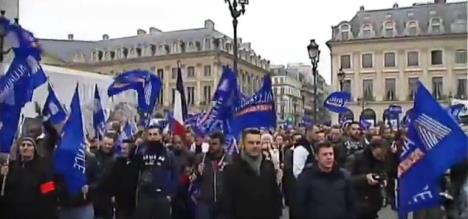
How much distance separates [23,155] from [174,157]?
2.73 metres

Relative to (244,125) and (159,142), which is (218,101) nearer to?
(244,125)

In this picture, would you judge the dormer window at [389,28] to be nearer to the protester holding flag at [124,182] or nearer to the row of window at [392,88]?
the row of window at [392,88]

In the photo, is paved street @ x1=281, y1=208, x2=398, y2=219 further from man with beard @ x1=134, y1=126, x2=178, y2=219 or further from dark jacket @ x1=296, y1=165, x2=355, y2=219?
dark jacket @ x1=296, y1=165, x2=355, y2=219

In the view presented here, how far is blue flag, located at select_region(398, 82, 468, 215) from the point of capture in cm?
566

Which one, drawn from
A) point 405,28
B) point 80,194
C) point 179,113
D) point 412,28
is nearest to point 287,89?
point 405,28

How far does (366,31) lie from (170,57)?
88.6 ft

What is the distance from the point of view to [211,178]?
916 cm

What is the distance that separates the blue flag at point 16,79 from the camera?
26.1ft

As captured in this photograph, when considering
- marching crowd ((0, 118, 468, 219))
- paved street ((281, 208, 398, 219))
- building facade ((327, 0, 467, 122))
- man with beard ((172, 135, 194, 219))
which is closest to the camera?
marching crowd ((0, 118, 468, 219))

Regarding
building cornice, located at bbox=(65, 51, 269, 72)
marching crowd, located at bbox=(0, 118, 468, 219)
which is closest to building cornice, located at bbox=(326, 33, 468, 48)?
building cornice, located at bbox=(65, 51, 269, 72)

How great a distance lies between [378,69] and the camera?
81625 millimetres

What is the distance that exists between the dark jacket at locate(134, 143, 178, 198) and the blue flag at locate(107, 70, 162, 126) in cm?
336

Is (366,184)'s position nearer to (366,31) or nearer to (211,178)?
(211,178)

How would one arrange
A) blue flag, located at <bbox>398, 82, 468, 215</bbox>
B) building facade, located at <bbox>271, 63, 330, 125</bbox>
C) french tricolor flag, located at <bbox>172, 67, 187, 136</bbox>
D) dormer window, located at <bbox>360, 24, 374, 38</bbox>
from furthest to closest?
building facade, located at <bbox>271, 63, 330, 125</bbox> < dormer window, located at <bbox>360, 24, 374, 38</bbox> < french tricolor flag, located at <bbox>172, 67, 187, 136</bbox> < blue flag, located at <bbox>398, 82, 468, 215</bbox>
